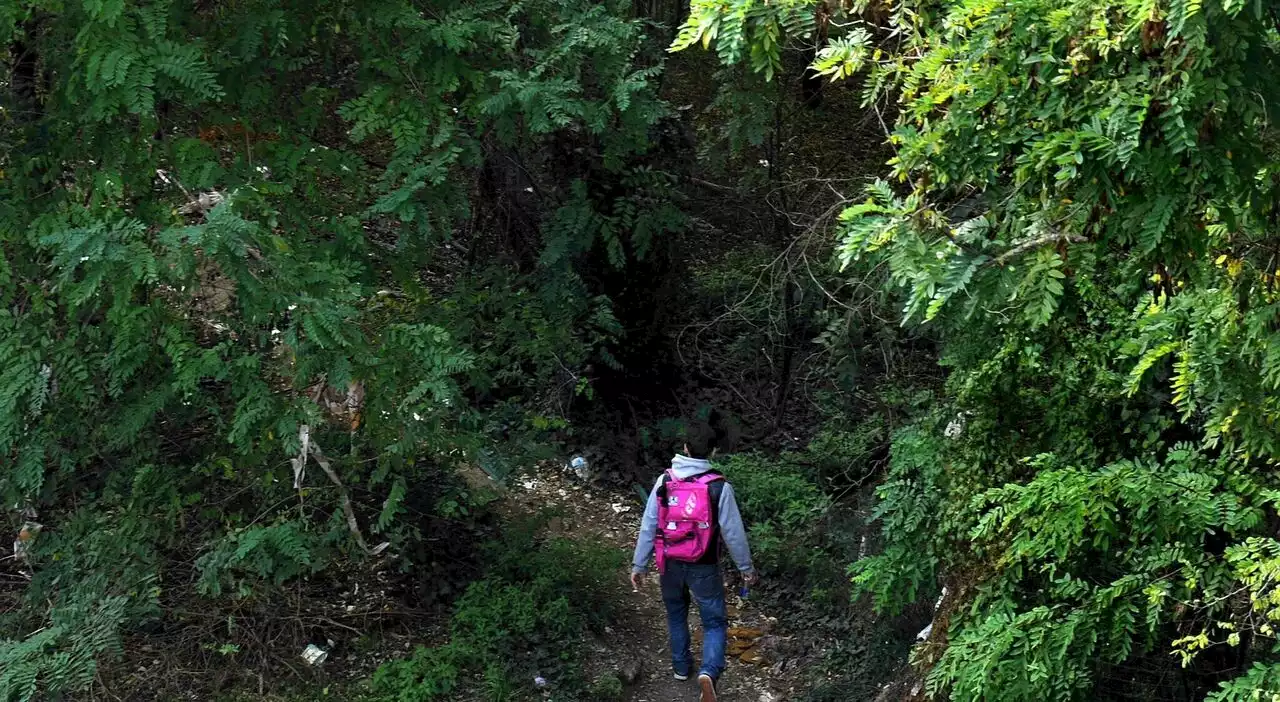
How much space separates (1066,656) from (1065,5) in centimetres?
276

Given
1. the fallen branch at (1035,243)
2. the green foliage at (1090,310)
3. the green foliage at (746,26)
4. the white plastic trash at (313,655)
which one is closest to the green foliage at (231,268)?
the white plastic trash at (313,655)

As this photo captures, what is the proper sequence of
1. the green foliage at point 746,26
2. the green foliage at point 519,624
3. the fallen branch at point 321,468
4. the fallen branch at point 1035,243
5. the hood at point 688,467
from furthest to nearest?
1. the fallen branch at point 321,468
2. the green foliage at point 519,624
3. the hood at point 688,467
4. the green foliage at point 746,26
5. the fallen branch at point 1035,243

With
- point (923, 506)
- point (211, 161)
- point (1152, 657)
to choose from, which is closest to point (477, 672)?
point (923, 506)

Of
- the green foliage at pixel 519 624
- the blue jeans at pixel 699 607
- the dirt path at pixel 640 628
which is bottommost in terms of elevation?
the dirt path at pixel 640 628

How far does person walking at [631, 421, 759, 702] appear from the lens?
6.87 m

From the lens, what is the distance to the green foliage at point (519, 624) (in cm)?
723

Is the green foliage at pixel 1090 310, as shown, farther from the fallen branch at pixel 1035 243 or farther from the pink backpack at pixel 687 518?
the pink backpack at pixel 687 518

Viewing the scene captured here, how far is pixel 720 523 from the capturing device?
6867 millimetres

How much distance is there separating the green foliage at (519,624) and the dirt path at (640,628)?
0.26 meters

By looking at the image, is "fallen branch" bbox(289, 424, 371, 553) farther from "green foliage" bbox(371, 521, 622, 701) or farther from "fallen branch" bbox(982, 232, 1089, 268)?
"fallen branch" bbox(982, 232, 1089, 268)

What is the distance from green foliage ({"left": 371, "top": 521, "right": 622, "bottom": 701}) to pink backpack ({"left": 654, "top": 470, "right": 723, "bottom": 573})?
132cm

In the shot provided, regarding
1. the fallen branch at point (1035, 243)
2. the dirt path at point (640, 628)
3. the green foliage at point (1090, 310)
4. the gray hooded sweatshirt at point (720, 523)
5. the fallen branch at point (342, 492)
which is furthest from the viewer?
the dirt path at point (640, 628)

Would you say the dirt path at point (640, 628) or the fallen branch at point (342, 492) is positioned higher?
the fallen branch at point (342, 492)

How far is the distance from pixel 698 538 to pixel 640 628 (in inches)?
83.3
